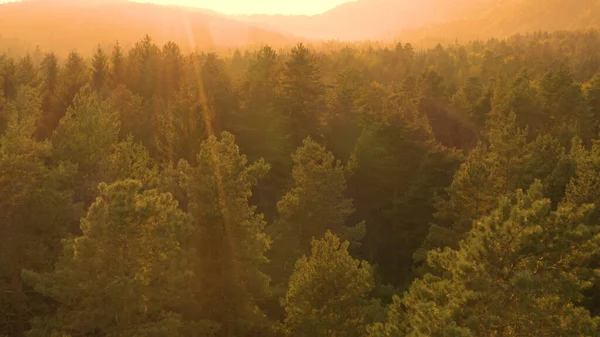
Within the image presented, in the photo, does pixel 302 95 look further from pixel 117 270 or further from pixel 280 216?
pixel 117 270

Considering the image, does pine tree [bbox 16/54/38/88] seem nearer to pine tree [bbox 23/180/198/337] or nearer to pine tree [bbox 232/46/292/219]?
pine tree [bbox 232/46/292/219]

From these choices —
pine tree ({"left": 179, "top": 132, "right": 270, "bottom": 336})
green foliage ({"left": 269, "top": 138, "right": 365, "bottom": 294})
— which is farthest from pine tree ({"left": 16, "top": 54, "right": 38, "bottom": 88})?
pine tree ({"left": 179, "top": 132, "right": 270, "bottom": 336})

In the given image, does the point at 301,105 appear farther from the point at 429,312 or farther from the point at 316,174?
the point at 429,312

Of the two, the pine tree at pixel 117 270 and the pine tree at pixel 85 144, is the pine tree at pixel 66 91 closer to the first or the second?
the pine tree at pixel 85 144

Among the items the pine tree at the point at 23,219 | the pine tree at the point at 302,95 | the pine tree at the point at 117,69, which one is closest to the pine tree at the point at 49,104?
the pine tree at the point at 117,69

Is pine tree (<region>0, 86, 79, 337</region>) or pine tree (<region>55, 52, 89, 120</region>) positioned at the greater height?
pine tree (<region>55, 52, 89, 120</region>)

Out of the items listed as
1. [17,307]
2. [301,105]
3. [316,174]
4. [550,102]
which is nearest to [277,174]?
[301,105]
